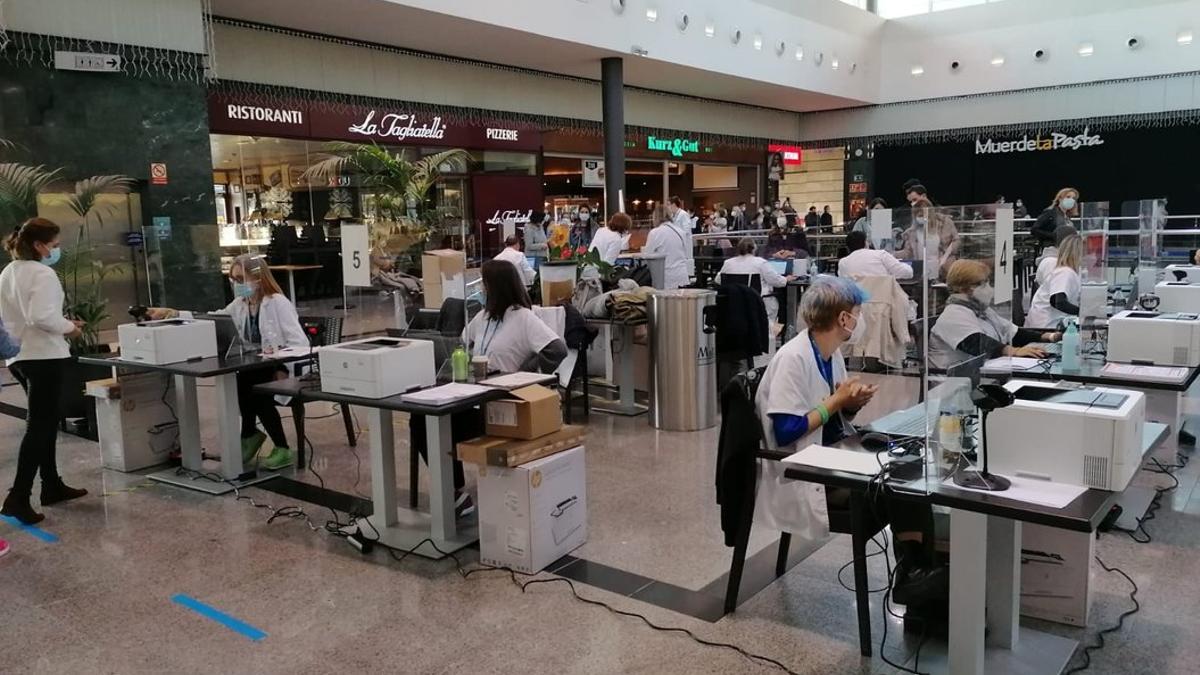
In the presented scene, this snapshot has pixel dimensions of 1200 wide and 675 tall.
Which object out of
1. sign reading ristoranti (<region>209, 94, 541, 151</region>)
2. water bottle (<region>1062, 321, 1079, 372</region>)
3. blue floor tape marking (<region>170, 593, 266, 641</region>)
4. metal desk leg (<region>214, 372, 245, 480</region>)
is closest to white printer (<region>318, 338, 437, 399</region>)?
blue floor tape marking (<region>170, 593, 266, 641</region>)

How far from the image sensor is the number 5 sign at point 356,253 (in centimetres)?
460

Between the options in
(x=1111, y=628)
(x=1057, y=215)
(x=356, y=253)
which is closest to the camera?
(x=1111, y=628)

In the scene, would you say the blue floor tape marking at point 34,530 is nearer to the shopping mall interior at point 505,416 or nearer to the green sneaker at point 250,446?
the shopping mall interior at point 505,416

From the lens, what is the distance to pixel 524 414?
3656mm

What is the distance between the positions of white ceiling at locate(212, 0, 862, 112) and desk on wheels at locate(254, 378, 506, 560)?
668 centimetres

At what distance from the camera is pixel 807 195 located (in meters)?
22.4

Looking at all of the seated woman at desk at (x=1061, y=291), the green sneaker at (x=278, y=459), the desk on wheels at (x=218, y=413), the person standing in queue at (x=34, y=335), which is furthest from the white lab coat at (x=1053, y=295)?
the person standing in queue at (x=34, y=335)

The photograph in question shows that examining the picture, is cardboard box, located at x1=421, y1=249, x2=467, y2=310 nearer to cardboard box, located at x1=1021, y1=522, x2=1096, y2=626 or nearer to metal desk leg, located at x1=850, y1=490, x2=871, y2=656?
metal desk leg, located at x1=850, y1=490, x2=871, y2=656

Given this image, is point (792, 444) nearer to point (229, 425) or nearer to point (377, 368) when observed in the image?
point (377, 368)

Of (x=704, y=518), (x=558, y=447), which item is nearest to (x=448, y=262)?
(x=558, y=447)

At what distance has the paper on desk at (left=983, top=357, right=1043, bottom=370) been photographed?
3658mm

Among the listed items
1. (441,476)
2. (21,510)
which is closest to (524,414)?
(441,476)

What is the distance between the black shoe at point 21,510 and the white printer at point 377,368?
1.72m

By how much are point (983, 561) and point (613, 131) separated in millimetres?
10613
